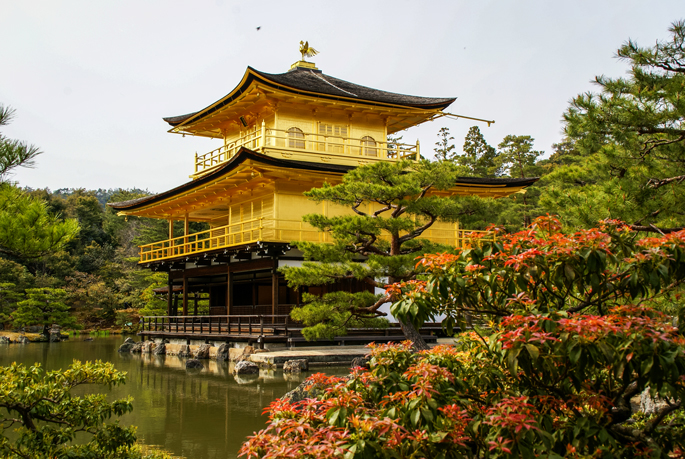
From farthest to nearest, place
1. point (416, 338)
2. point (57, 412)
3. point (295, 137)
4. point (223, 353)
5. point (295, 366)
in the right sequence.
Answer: point (295, 137), point (223, 353), point (295, 366), point (416, 338), point (57, 412)

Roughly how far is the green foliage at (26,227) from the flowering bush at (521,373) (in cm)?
292

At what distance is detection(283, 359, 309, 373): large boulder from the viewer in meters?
13.7

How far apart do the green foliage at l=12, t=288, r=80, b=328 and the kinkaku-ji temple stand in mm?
12362

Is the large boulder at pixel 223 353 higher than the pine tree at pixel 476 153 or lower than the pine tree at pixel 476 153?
lower

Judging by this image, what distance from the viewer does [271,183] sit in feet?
63.1

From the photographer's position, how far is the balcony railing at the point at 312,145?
66.1 feet

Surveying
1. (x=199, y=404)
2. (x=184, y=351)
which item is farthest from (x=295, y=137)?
(x=199, y=404)

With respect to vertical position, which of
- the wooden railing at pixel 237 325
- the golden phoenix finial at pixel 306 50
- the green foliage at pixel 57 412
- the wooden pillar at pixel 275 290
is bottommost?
the green foliage at pixel 57 412

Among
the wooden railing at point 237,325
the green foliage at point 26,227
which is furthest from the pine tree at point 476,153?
the green foliage at point 26,227

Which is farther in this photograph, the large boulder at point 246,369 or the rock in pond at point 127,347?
the rock in pond at point 127,347

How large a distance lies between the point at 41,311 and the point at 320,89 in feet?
75.5

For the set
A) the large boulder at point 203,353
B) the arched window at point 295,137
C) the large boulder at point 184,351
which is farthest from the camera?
the arched window at point 295,137

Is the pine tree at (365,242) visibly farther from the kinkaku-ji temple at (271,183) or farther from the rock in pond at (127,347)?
the rock in pond at (127,347)

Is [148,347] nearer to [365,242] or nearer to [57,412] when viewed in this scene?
[365,242]
